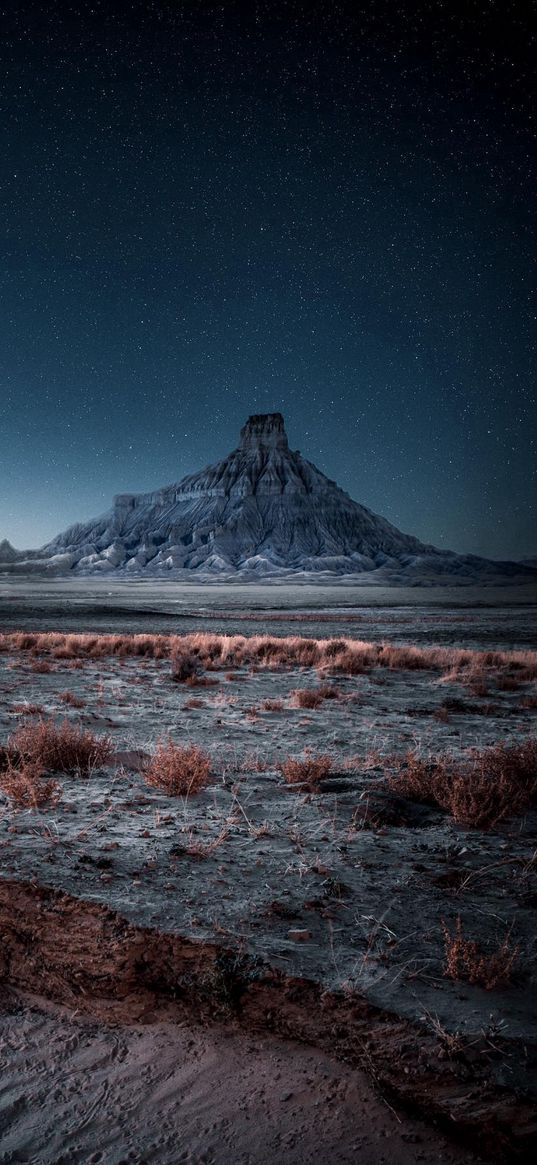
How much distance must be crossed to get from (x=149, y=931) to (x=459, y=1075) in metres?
1.70

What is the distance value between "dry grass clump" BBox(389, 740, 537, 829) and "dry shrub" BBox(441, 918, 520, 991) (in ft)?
6.26

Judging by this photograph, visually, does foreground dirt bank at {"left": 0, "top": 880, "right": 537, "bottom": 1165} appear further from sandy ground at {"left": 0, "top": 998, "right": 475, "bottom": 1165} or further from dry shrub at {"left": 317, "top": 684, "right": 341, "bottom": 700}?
dry shrub at {"left": 317, "top": 684, "right": 341, "bottom": 700}

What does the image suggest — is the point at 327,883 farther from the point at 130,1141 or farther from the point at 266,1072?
the point at 130,1141

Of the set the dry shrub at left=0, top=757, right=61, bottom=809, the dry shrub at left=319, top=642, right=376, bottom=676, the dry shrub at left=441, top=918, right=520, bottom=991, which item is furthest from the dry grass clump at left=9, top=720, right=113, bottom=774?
the dry shrub at left=319, top=642, right=376, bottom=676

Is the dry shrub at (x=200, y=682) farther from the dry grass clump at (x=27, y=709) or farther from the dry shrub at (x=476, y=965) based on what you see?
the dry shrub at (x=476, y=965)

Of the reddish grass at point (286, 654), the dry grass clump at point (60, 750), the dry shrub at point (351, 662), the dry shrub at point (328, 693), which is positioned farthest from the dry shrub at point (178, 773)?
the dry shrub at point (351, 662)

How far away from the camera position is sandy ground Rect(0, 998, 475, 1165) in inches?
82.4

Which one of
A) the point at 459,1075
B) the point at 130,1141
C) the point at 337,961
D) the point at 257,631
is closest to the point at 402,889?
the point at 337,961

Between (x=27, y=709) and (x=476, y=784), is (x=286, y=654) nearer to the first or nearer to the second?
(x=27, y=709)

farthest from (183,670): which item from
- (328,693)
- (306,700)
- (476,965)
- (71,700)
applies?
(476,965)

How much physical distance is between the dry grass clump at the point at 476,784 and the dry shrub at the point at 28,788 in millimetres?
3211

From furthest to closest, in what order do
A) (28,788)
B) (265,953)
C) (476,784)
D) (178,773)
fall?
1. (178,773)
2. (476,784)
3. (28,788)
4. (265,953)

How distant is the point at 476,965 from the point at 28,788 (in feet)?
13.0

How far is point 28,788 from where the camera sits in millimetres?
5238
